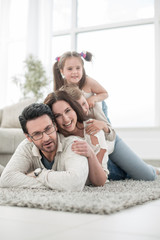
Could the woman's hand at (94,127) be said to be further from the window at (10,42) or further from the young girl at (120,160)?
the window at (10,42)

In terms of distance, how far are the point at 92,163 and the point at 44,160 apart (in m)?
0.29

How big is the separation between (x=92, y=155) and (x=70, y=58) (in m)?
0.87

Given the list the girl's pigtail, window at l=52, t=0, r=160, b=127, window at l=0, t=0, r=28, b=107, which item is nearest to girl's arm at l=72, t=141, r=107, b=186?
the girl's pigtail

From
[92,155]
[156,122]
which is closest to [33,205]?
[92,155]

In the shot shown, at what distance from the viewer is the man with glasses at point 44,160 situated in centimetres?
172

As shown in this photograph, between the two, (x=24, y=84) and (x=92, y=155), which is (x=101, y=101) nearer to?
(x=92, y=155)

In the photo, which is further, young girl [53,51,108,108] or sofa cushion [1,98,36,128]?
sofa cushion [1,98,36,128]

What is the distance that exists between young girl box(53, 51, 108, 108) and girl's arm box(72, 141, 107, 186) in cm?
59

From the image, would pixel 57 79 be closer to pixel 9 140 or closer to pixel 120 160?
pixel 120 160

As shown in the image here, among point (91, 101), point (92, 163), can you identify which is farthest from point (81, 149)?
point (91, 101)

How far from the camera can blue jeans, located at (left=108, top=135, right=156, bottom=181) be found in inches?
96.8

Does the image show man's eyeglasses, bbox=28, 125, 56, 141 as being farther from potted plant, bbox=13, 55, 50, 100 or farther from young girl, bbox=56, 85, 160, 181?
potted plant, bbox=13, 55, 50, 100

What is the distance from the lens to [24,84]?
532 centimetres

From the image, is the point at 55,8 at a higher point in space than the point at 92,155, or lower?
higher
